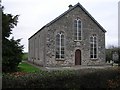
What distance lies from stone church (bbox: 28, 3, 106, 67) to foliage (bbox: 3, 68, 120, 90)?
87.4 ft

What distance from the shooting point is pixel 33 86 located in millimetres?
11984

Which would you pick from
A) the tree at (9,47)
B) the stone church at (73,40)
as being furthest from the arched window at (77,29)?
the tree at (9,47)

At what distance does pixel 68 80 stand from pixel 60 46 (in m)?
28.7

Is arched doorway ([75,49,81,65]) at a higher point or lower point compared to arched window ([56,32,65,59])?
lower

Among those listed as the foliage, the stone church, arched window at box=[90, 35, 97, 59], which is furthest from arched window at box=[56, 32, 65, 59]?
the foliage

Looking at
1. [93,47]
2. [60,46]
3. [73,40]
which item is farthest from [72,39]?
[93,47]

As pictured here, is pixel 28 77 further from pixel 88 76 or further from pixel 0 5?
pixel 0 5

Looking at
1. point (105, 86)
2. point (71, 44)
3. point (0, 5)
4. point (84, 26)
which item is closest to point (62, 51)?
point (71, 44)

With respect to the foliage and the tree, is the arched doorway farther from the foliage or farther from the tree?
the foliage

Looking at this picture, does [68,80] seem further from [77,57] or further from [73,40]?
[73,40]

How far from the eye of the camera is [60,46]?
135ft

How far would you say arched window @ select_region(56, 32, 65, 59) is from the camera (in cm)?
4094

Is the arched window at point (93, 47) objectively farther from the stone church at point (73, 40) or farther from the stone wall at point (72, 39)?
the stone wall at point (72, 39)

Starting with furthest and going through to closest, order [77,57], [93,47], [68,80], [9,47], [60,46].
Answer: [93,47]
[77,57]
[60,46]
[9,47]
[68,80]
